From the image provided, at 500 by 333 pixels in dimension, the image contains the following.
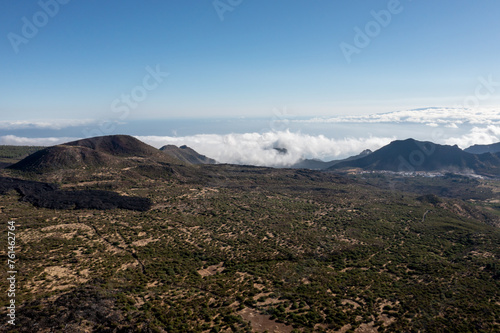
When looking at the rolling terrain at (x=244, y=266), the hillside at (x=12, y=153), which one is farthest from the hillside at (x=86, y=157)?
the hillside at (x=12, y=153)

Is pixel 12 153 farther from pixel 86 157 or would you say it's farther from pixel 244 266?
pixel 244 266

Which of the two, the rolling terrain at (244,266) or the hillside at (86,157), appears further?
the hillside at (86,157)

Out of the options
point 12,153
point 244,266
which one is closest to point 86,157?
point 12,153

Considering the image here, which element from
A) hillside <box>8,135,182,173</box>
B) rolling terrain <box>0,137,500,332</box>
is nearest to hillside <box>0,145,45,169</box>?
hillside <box>8,135,182,173</box>

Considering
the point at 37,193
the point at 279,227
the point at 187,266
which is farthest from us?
the point at 37,193

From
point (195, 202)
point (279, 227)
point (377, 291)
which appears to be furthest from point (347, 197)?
point (377, 291)

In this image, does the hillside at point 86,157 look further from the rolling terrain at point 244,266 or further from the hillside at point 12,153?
the hillside at point 12,153

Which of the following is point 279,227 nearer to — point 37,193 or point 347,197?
point 347,197
